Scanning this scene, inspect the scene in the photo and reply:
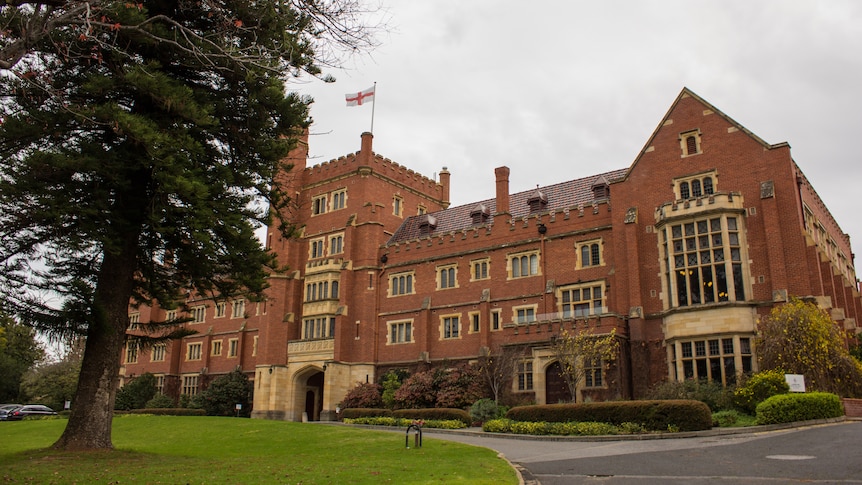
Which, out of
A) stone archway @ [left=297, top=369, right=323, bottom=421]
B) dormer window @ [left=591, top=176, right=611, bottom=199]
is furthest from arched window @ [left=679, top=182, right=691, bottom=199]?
stone archway @ [left=297, top=369, right=323, bottom=421]

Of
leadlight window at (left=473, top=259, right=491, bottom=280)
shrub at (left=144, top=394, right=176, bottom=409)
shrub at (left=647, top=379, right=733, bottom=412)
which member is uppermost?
leadlight window at (left=473, top=259, right=491, bottom=280)

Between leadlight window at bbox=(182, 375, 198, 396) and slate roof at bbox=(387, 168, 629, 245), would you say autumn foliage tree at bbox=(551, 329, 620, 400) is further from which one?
leadlight window at bbox=(182, 375, 198, 396)

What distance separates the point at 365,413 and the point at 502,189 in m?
14.1

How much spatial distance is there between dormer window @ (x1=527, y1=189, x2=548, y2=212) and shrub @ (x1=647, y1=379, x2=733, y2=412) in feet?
45.3

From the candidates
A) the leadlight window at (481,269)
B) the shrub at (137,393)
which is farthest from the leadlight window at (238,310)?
the leadlight window at (481,269)

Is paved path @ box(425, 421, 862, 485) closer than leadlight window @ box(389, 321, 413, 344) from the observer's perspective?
Yes

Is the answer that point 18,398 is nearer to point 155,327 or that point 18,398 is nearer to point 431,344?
point 431,344

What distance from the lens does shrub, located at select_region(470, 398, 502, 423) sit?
96.5 feet

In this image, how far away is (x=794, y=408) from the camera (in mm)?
20641

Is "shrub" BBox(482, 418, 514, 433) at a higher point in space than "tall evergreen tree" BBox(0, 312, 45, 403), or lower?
lower

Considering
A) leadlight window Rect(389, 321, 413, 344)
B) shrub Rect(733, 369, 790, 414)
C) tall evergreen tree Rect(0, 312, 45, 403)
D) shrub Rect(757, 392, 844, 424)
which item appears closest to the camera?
shrub Rect(757, 392, 844, 424)

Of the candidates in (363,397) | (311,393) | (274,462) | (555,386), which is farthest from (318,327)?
(274,462)

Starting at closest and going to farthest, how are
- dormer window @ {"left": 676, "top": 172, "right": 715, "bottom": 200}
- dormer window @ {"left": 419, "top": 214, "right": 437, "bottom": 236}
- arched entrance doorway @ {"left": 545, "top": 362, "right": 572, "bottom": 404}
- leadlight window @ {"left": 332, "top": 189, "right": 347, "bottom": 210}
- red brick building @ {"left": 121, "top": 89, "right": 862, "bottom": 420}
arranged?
1. red brick building @ {"left": 121, "top": 89, "right": 862, "bottom": 420}
2. dormer window @ {"left": 676, "top": 172, "right": 715, "bottom": 200}
3. arched entrance doorway @ {"left": 545, "top": 362, "right": 572, "bottom": 404}
4. dormer window @ {"left": 419, "top": 214, "right": 437, "bottom": 236}
5. leadlight window @ {"left": 332, "top": 189, "right": 347, "bottom": 210}

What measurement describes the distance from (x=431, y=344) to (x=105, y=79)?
25.8 meters
